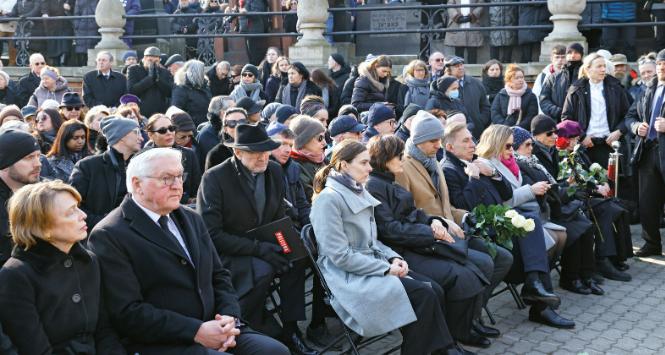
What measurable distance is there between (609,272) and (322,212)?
400 cm

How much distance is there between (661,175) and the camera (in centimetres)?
984

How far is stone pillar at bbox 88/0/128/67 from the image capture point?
57.8 ft

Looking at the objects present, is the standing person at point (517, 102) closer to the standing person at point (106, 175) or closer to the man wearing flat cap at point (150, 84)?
the man wearing flat cap at point (150, 84)

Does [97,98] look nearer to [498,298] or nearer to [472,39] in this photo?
[472,39]

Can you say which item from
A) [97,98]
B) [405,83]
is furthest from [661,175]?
[97,98]

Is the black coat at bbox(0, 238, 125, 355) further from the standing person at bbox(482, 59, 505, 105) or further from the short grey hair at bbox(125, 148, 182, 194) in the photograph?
the standing person at bbox(482, 59, 505, 105)

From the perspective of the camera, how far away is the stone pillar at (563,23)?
14.2 m

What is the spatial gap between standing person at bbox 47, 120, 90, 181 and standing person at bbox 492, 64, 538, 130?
565 cm

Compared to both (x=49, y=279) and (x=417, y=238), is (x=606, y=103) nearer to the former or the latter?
(x=417, y=238)

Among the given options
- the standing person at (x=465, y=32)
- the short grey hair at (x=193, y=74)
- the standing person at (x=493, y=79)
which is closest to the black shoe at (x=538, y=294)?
the standing person at (x=493, y=79)

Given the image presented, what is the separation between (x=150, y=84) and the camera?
1384cm

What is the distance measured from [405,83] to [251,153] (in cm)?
583

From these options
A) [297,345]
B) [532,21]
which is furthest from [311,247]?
[532,21]

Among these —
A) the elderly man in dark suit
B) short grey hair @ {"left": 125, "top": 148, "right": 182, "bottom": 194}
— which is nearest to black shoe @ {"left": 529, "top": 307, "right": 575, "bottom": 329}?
the elderly man in dark suit
